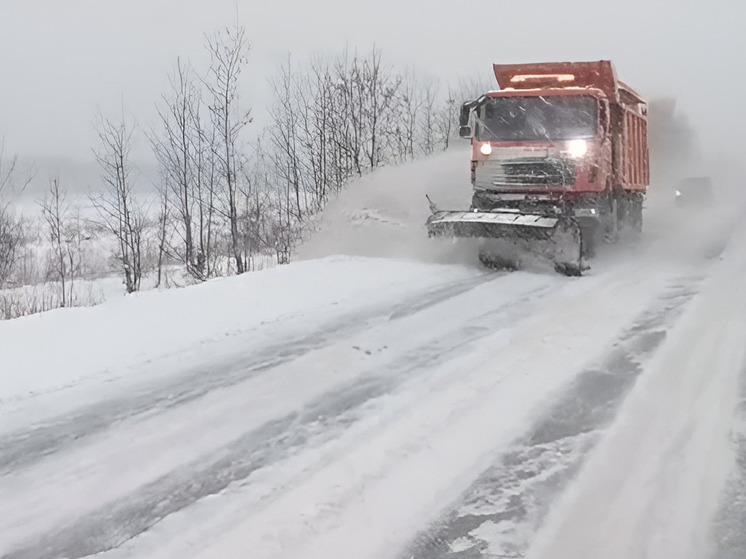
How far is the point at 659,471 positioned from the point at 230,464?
2092mm

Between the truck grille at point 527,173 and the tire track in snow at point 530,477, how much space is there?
580cm

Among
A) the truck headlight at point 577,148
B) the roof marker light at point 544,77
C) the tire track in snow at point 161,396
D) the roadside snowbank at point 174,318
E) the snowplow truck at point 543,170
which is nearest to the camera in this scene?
the tire track in snow at point 161,396

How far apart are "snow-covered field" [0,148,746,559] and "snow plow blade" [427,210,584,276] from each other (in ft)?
7.27

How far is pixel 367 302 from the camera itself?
6871mm

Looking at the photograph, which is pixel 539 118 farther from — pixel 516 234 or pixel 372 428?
pixel 372 428

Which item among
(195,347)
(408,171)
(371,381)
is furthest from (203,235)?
(371,381)

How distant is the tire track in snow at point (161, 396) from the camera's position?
3.28m

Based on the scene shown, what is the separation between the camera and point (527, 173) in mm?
9992

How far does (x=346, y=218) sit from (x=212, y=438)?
8.91 metres

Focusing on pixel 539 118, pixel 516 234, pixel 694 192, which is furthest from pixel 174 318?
pixel 694 192

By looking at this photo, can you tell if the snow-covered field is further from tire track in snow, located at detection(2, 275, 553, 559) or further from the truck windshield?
the truck windshield

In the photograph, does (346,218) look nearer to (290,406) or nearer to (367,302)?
(367,302)

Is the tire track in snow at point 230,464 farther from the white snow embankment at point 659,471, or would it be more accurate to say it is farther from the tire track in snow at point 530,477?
the white snow embankment at point 659,471

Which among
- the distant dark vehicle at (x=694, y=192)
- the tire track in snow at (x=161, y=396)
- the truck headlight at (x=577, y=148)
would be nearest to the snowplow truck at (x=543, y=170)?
the truck headlight at (x=577, y=148)
